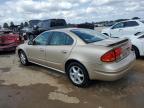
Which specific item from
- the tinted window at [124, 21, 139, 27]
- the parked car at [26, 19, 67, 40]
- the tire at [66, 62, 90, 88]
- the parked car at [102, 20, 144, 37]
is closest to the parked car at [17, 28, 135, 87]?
the tire at [66, 62, 90, 88]

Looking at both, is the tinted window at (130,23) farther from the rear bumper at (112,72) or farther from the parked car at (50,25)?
the rear bumper at (112,72)

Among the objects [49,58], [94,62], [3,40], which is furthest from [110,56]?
[3,40]

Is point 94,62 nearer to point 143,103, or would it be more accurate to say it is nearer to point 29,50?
point 143,103

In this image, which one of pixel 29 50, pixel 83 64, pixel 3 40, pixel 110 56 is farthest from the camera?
pixel 3 40

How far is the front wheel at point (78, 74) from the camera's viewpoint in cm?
518

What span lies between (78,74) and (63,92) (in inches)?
23.1

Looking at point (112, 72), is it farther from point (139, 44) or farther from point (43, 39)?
point (139, 44)

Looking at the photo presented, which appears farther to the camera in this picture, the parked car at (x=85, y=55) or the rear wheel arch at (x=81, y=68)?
the rear wheel arch at (x=81, y=68)

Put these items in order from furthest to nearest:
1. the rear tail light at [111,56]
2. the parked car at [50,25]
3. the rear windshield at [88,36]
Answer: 1. the parked car at [50,25]
2. the rear windshield at [88,36]
3. the rear tail light at [111,56]

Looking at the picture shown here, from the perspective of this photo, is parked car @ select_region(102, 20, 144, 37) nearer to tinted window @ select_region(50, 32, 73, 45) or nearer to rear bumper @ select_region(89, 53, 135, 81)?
tinted window @ select_region(50, 32, 73, 45)

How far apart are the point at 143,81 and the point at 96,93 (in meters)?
1.46

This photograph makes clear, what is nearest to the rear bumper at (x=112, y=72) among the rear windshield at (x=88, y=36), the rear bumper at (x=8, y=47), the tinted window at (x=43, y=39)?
the rear windshield at (x=88, y=36)

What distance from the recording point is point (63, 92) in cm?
518

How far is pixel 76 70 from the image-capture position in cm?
545
